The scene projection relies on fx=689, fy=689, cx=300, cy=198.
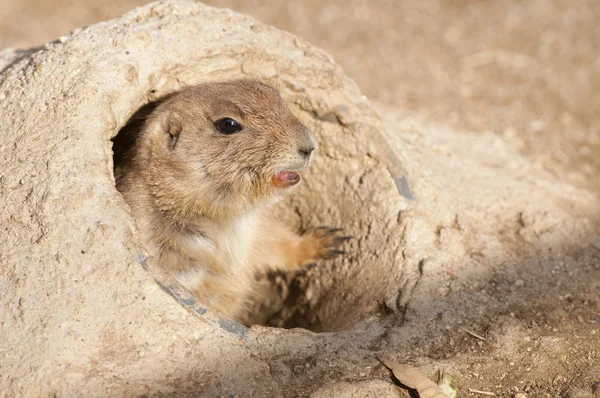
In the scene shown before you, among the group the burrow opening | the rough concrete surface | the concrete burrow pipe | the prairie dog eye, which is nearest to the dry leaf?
the rough concrete surface

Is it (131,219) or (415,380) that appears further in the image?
(131,219)

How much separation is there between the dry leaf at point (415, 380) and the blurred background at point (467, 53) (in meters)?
3.63

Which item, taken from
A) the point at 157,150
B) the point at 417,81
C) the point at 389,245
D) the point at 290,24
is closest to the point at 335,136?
the point at 389,245

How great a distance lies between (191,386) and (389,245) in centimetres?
179

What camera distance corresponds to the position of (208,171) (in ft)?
13.4

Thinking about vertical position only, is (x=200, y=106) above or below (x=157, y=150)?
above

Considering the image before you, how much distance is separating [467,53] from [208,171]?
5783 mm

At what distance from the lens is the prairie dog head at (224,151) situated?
158 inches

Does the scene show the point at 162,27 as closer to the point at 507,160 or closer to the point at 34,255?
the point at 34,255

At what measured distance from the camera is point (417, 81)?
8.41 metres

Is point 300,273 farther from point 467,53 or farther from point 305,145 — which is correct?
point 467,53

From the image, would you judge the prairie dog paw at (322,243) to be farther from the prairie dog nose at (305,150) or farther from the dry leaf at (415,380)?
the dry leaf at (415,380)

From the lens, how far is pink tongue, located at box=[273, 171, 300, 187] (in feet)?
13.3

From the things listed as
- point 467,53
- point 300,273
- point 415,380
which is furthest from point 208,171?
point 467,53
